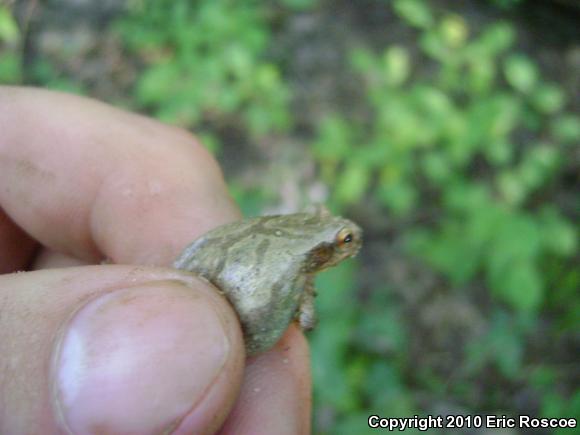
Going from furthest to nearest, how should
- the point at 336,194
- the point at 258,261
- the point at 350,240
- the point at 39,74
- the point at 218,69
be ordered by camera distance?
the point at 39,74 → the point at 218,69 → the point at 336,194 → the point at 350,240 → the point at 258,261

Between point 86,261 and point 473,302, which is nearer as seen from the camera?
point 86,261

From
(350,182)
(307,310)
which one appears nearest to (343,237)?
(307,310)

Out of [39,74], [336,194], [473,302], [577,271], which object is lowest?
[473,302]

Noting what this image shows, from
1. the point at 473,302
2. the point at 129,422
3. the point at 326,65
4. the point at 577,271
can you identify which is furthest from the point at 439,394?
the point at 326,65

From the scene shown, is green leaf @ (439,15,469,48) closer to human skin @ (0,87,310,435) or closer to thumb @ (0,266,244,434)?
human skin @ (0,87,310,435)

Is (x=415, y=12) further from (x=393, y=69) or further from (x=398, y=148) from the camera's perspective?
(x=398, y=148)

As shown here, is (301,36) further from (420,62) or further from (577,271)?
(577,271)

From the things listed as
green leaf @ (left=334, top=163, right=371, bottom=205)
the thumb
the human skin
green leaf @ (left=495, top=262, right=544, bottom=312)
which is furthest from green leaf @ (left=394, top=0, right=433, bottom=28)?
the thumb

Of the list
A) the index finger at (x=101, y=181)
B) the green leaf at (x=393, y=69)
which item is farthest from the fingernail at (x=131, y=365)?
the green leaf at (x=393, y=69)
